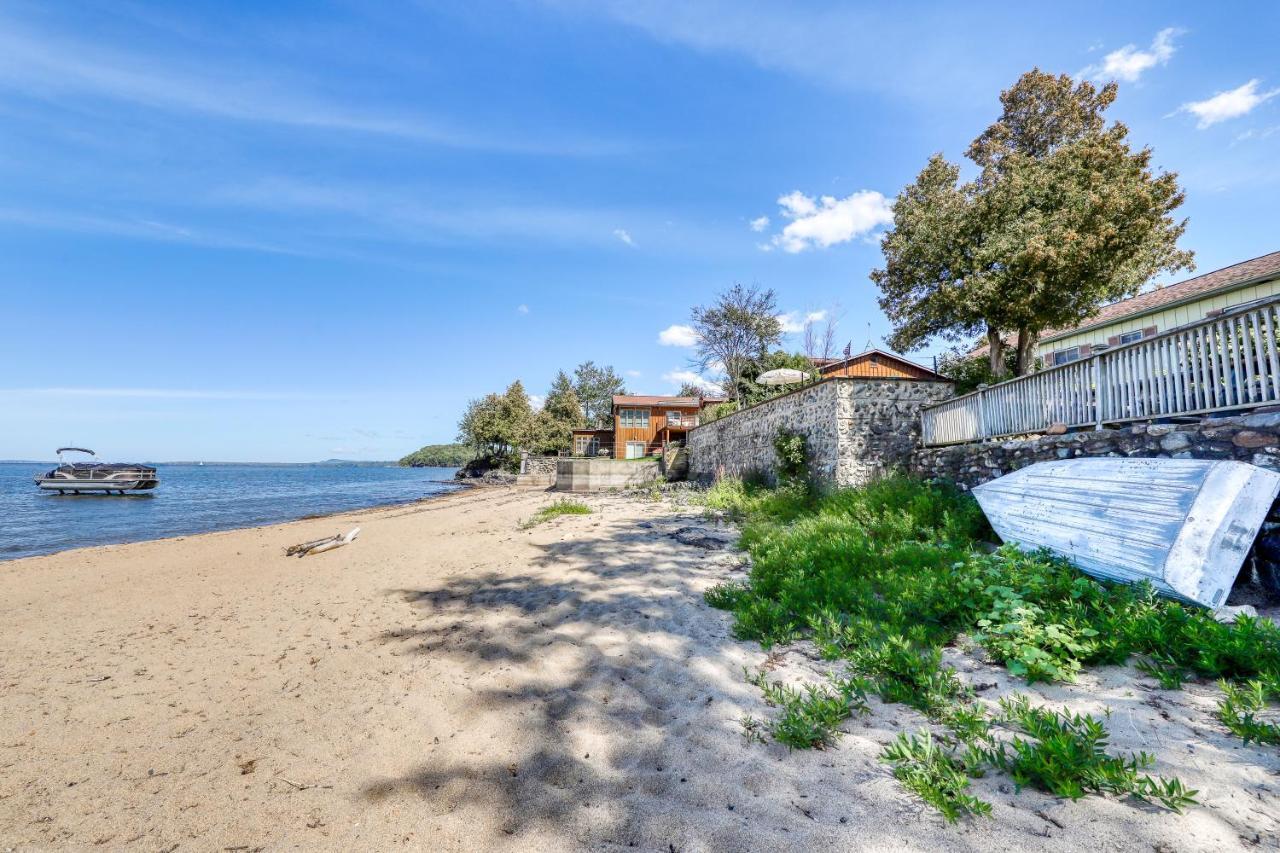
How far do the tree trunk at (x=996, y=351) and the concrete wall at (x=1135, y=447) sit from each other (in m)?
7.01

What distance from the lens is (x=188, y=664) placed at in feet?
15.1

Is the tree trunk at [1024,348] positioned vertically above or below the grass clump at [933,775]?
above

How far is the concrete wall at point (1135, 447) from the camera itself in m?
4.62

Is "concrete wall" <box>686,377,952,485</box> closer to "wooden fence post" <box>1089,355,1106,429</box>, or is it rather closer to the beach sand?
"wooden fence post" <box>1089,355,1106,429</box>

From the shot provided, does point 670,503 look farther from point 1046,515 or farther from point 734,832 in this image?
point 734,832

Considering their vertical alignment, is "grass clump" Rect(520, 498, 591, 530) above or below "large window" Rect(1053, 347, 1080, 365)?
below

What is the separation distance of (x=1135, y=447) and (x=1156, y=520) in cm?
209

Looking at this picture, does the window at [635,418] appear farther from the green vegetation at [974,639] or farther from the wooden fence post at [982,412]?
the green vegetation at [974,639]

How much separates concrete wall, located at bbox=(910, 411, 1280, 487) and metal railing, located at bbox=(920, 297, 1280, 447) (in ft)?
1.04

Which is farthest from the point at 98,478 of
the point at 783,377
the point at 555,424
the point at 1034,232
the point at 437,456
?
the point at 437,456

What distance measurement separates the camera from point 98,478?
32.8m

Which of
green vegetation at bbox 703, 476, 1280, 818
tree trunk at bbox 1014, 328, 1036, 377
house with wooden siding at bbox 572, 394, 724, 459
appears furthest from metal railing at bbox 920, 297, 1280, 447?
house with wooden siding at bbox 572, 394, 724, 459

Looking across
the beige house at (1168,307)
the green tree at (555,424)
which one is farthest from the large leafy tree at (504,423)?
the beige house at (1168,307)

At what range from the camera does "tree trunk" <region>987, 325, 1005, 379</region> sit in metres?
13.7
